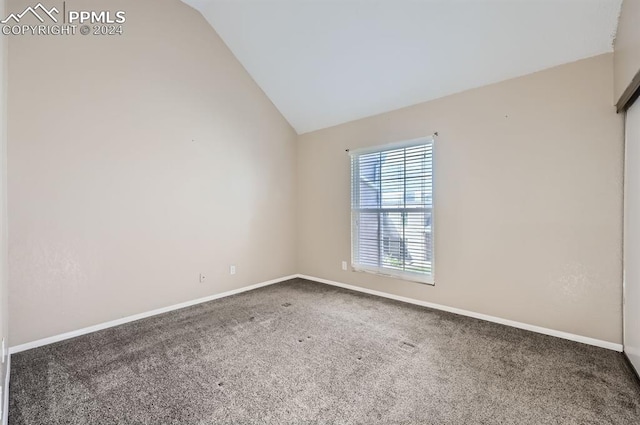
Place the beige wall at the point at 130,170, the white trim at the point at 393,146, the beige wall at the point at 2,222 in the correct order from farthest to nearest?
the white trim at the point at 393,146 < the beige wall at the point at 130,170 < the beige wall at the point at 2,222

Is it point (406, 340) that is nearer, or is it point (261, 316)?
point (406, 340)

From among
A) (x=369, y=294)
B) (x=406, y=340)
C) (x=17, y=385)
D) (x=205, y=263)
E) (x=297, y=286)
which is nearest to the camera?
(x=17, y=385)

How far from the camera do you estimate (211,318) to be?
3.00 meters

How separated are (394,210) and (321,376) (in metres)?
2.21

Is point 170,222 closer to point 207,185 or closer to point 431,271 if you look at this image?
point 207,185

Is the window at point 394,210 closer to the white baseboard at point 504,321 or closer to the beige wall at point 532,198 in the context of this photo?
the beige wall at point 532,198

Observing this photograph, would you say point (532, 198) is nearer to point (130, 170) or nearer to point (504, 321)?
point (504, 321)

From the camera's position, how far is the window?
333cm

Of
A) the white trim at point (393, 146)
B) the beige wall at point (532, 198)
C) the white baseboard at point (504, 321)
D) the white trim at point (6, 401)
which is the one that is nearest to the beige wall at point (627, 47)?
the beige wall at point (532, 198)

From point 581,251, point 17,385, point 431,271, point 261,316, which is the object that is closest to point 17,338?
point 17,385

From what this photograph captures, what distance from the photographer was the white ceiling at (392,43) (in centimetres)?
227

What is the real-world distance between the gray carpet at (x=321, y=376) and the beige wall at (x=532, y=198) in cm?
33

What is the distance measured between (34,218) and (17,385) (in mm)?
1268

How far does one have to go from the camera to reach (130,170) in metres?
2.93
